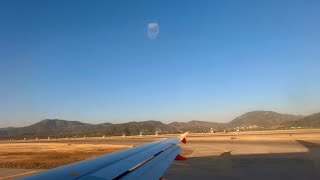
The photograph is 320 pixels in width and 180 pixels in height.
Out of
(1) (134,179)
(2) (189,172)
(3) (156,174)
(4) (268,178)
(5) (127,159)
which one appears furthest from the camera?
(2) (189,172)

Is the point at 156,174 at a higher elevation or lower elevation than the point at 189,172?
higher

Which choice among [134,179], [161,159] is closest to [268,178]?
[161,159]

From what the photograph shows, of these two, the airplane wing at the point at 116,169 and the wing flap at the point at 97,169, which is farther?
the airplane wing at the point at 116,169

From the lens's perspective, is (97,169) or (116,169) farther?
(116,169)

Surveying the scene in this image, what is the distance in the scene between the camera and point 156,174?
671 cm

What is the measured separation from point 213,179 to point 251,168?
15.3 ft

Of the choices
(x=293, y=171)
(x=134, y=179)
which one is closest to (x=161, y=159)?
(x=134, y=179)

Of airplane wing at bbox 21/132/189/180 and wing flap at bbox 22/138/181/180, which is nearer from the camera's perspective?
wing flap at bbox 22/138/181/180

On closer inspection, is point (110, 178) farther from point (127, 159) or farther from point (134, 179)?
point (127, 159)

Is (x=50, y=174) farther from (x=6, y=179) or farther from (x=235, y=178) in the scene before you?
(x=6, y=179)

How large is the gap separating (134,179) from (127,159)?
68.8 inches

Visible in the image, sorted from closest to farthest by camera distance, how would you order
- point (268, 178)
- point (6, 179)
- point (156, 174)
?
point (156, 174), point (268, 178), point (6, 179)

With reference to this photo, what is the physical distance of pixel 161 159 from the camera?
857 centimetres

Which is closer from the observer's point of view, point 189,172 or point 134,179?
point 134,179
